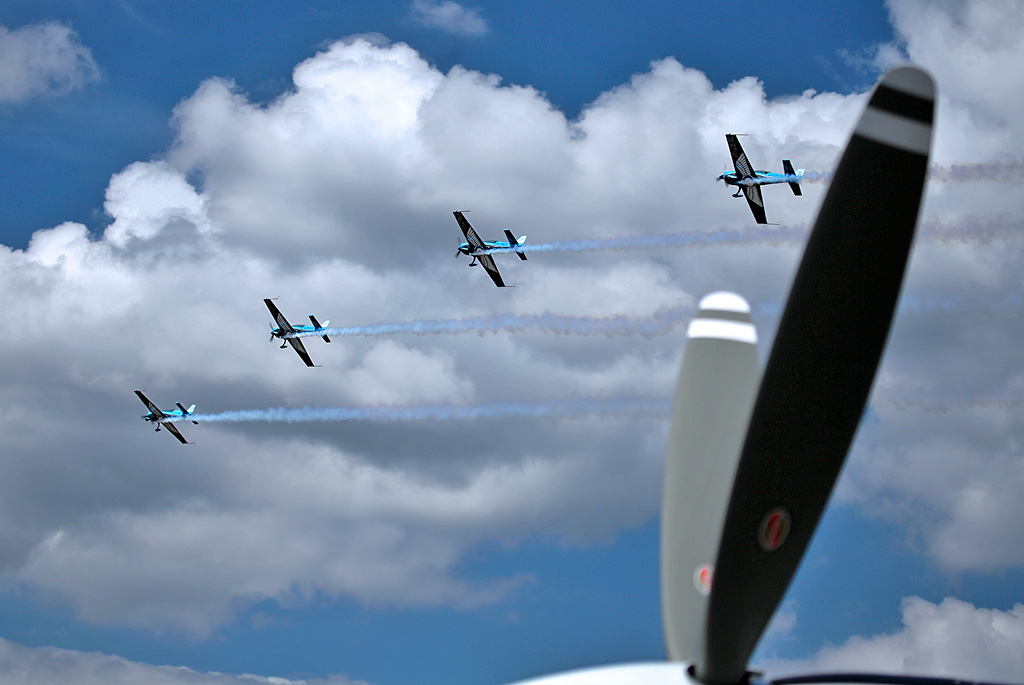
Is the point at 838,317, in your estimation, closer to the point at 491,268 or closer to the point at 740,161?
the point at 740,161

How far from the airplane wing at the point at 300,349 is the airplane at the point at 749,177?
48656 millimetres

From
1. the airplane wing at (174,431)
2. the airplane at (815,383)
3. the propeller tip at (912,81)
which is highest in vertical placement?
the airplane wing at (174,431)

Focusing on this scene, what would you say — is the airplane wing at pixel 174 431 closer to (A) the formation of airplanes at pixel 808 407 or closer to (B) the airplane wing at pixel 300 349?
(B) the airplane wing at pixel 300 349

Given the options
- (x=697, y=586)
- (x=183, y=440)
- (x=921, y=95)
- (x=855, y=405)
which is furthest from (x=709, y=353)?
(x=183, y=440)

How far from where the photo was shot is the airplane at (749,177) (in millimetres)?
81375

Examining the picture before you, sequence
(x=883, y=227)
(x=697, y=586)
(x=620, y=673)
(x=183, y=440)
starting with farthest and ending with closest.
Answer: (x=183, y=440) → (x=697, y=586) → (x=620, y=673) → (x=883, y=227)

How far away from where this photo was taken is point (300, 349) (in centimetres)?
10506

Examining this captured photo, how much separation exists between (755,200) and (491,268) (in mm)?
28695

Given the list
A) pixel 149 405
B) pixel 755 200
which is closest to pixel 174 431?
pixel 149 405

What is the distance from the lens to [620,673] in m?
16.3

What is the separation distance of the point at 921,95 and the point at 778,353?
13.0ft

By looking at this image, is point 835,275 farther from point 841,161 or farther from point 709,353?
point 709,353

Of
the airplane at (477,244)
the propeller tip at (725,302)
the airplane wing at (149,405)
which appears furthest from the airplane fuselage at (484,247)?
A: the propeller tip at (725,302)

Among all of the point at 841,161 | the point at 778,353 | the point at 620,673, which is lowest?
the point at 620,673
